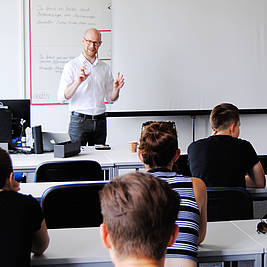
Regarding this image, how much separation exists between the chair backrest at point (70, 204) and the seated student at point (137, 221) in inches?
52.4

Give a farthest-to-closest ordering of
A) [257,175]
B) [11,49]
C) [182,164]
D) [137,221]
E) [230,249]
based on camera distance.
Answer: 1. [11,49]
2. [182,164]
3. [257,175]
4. [230,249]
5. [137,221]

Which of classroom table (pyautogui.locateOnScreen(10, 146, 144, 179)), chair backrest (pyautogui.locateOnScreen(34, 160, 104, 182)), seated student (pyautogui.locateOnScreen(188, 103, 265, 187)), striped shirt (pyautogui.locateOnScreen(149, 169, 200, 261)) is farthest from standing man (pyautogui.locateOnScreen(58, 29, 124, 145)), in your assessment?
striped shirt (pyautogui.locateOnScreen(149, 169, 200, 261))

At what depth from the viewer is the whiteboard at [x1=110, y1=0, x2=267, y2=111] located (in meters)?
5.77

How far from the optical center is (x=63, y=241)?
1817mm

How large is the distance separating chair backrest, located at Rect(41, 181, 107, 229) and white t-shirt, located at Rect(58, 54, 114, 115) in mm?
2533

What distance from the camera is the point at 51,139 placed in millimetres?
4137

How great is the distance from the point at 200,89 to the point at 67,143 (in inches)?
105

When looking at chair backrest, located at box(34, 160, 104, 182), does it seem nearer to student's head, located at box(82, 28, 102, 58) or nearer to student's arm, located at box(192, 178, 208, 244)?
student's arm, located at box(192, 178, 208, 244)

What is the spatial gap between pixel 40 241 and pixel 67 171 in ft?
5.22

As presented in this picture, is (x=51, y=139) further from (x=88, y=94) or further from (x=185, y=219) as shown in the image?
(x=185, y=219)

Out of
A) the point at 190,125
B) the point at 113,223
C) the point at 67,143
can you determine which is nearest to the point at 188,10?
the point at 190,125

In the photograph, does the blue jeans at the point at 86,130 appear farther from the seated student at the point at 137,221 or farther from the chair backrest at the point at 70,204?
the seated student at the point at 137,221

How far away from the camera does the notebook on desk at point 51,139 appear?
13.4 feet

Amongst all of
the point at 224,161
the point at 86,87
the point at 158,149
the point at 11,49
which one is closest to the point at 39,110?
the point at 11,49
